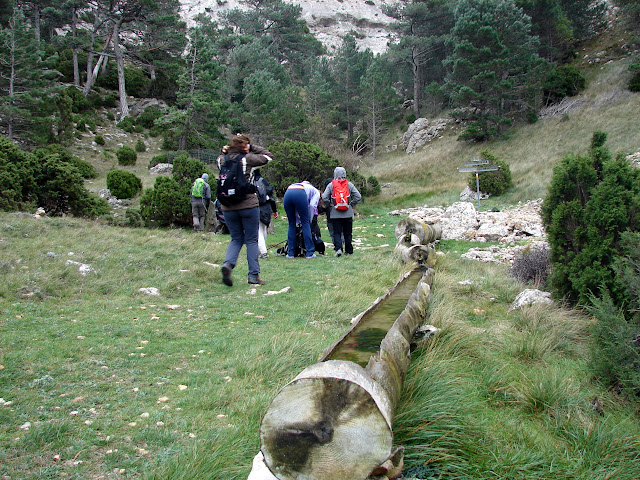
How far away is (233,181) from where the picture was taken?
5.91m

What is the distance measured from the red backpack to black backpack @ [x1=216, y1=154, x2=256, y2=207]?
3094mm

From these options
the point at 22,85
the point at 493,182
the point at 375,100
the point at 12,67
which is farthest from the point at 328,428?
the point at 375,100

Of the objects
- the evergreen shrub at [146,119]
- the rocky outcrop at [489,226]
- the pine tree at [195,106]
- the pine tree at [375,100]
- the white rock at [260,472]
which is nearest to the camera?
the white rock at [260,472]

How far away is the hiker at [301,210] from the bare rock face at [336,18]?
8011 centimetres

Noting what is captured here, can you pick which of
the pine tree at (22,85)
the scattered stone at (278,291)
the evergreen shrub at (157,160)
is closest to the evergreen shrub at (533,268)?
the scattered stone at (278,291)

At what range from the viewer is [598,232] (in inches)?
207

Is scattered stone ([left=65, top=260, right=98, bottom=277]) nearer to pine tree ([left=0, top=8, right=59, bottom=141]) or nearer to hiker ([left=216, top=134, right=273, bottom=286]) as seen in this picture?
hiker ([left=216, top=134, right=273, bottom=286])

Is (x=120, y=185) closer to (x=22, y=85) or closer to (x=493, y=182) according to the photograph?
(x=22, y=85)

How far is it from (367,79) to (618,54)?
2118 centimetres

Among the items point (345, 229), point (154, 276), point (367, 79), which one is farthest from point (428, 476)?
point (367, 79)

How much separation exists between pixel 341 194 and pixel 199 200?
6.14m

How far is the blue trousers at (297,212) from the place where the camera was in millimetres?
8828

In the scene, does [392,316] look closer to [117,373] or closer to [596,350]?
[596,350]

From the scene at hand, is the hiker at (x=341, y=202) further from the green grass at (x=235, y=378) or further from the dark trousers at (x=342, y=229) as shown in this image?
the green grass at (x=235, y=378)
